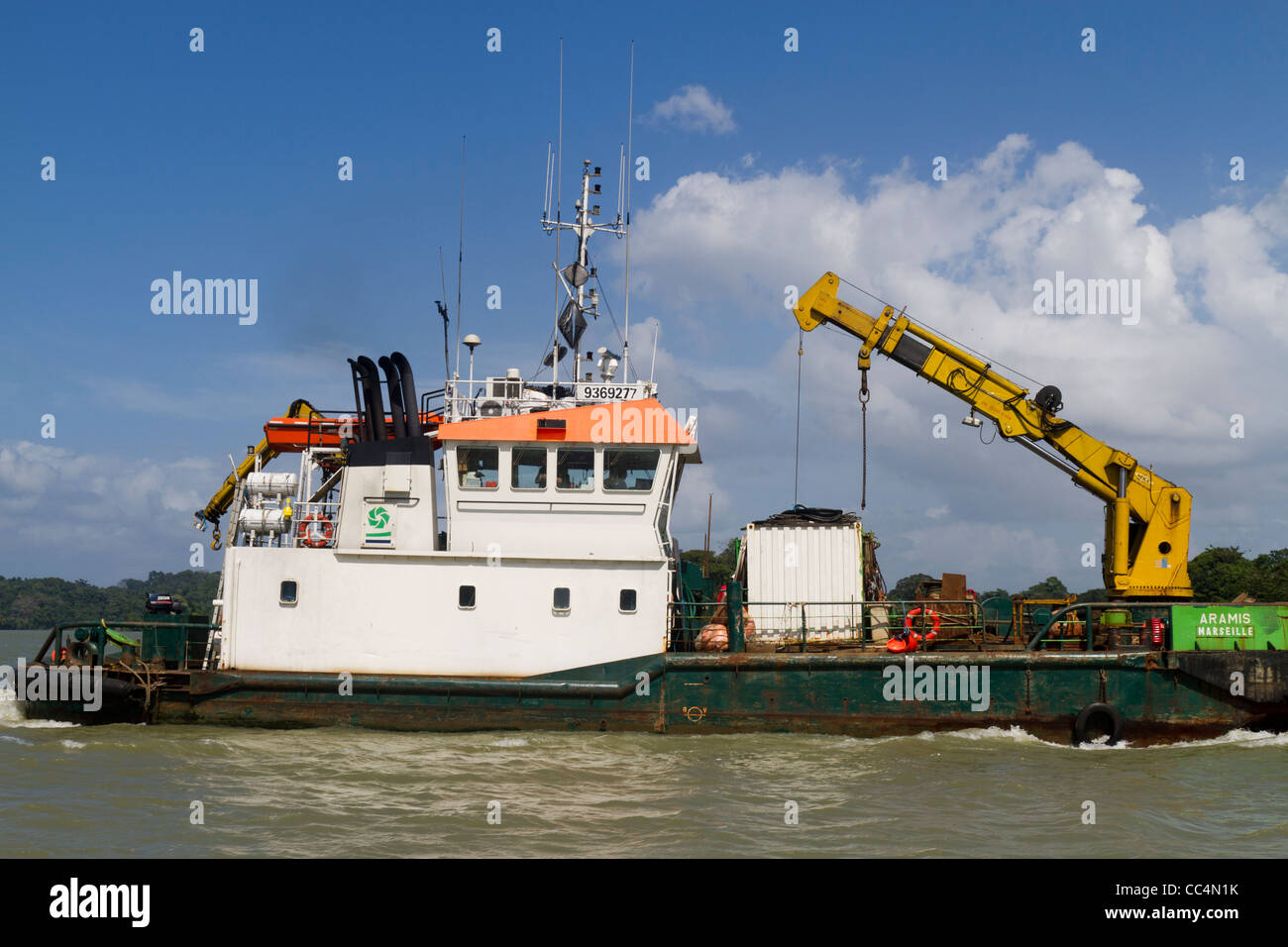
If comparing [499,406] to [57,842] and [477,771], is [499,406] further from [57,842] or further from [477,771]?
[57,842]

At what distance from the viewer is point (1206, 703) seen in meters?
12.9

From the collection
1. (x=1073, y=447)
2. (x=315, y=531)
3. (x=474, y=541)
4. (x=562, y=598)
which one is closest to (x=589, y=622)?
(x=562, y=598)

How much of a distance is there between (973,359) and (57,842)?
521 inches

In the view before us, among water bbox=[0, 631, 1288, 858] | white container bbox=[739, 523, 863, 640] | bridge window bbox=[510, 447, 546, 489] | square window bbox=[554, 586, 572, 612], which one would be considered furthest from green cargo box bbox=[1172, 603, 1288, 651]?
bridge window bbox=[510, 447, 546, 489]

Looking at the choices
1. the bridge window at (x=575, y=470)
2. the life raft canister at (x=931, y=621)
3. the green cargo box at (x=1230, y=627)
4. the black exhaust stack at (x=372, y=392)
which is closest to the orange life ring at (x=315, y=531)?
the black exhaust stack at (x=372, y=392)

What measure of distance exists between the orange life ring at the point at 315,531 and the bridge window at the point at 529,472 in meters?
2.90

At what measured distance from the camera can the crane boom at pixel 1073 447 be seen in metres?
14.5

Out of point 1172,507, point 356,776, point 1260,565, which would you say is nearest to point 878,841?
point 356,776

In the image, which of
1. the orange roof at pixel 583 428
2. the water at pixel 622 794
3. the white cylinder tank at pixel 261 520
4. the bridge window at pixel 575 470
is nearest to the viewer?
the water at pixel 622 794

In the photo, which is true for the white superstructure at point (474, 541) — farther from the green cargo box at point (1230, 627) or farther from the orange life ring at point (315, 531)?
the green cargo box at point (1230, 627)

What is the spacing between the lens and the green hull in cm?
1286

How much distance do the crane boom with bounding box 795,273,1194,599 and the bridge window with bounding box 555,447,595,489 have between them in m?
4.26

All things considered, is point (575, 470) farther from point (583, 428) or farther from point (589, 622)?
point (589, 622)

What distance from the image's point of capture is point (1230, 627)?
43.4 feet
